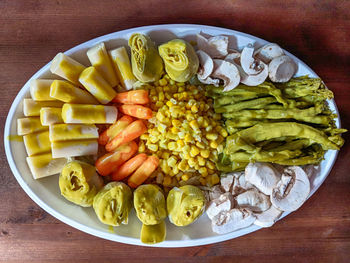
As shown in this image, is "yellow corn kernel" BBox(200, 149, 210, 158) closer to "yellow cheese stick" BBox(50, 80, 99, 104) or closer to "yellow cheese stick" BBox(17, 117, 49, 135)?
"yellow cheese stick" BBox(50, 80, 99, 104)

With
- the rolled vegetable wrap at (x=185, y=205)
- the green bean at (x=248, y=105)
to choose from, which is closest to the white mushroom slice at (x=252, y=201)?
the rolled vegetable wrap at (x=185, y=205)

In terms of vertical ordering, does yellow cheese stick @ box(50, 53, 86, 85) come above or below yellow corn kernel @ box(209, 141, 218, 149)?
above

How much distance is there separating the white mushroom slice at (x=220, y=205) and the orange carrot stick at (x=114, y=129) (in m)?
0.98

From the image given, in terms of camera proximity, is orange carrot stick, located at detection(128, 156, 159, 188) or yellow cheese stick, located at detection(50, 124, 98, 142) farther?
orange carrot stick, located at detection(128, 156, 159, 188)

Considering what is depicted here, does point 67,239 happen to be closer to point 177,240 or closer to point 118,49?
point 177,240

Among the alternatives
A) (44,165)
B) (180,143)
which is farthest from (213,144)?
(44,165)

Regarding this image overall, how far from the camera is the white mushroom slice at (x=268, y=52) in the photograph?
2355 millimetres

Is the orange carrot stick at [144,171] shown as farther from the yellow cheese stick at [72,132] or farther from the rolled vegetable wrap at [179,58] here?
the rolled vegetable wrap at [179,58]

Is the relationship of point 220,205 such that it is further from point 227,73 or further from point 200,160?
point 227,73

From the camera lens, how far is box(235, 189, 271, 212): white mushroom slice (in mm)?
2419

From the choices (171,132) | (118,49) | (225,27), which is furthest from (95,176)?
(225,27)

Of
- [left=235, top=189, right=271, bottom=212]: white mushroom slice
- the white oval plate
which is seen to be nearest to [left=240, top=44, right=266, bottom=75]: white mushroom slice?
the white oval plate

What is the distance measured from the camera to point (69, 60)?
2266mm

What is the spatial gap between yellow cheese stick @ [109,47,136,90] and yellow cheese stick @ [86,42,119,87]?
5cm
